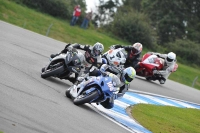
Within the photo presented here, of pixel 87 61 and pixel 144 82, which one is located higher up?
pixel 87 61

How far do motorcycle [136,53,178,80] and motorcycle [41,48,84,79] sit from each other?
8983mm

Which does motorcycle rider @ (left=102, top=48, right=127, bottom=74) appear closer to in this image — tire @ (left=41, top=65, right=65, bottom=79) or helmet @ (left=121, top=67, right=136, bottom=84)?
tire @ (left=41, top=65, right=65, bottom=79)

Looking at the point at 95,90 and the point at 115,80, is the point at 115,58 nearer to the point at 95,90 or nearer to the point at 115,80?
the point at 115,80

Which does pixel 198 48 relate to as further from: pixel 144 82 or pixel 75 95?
pixel 75 95

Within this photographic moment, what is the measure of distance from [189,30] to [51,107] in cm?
5081

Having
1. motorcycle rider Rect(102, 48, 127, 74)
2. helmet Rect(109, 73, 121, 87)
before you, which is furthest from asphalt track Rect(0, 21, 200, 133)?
motorcycle rider Rect(102, 48, 127, 74)

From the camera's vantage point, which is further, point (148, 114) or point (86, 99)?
point (148, 114)

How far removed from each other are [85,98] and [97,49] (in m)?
2.35

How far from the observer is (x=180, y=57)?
48.1m

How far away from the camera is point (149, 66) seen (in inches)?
901

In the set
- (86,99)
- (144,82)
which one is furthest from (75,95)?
(144,82)

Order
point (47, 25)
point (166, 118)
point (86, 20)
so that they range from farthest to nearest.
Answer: point (86, 20) → point (47, 25) → point (166, 118)

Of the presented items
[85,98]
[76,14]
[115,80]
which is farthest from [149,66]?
[76,14]

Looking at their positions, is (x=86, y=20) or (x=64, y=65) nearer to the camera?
(x=64, y=65)
